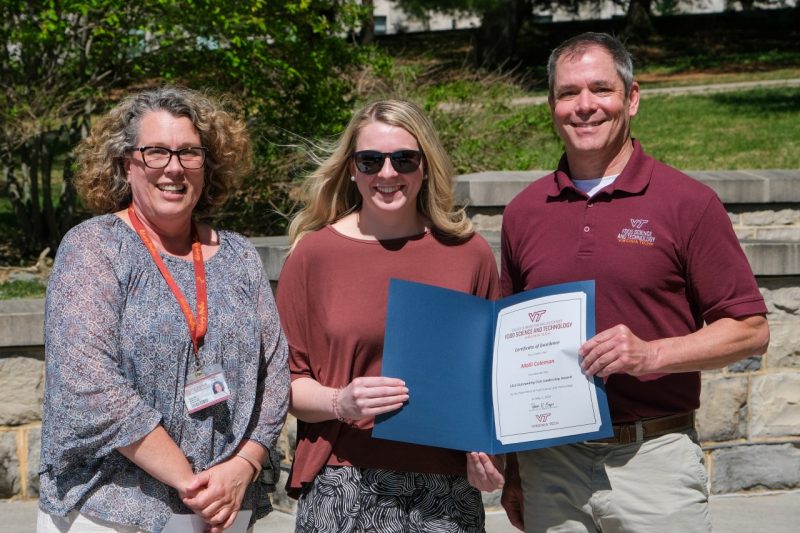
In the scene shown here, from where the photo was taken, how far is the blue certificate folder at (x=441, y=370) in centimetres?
293

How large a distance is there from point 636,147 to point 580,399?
31.8 inches

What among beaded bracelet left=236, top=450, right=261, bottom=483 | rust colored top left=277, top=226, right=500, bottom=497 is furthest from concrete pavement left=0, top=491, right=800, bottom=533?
beaded bracelet left=236, top=450, right=261, bottom=483

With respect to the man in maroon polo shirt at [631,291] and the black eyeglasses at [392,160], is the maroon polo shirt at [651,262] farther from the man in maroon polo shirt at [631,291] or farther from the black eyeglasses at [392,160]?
the black eyeglasses at [392,160]

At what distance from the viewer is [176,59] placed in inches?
352

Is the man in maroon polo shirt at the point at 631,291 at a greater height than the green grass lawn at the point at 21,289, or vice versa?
the man in maroon polo shirt at the point at 631,291

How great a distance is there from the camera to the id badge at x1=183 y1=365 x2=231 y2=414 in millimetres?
2805

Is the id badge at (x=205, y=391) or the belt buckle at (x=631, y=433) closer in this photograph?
the id badge at (x=205, y=391)

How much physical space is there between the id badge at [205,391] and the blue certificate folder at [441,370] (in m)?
0.44

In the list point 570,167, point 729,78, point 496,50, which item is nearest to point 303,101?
point 570,167

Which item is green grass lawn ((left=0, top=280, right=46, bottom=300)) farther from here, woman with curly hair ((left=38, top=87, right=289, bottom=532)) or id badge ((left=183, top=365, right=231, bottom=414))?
id badge ((left=183, top=365, right=231, bottom=414))

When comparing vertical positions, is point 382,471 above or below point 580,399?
below

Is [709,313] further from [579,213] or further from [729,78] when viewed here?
[729,78]

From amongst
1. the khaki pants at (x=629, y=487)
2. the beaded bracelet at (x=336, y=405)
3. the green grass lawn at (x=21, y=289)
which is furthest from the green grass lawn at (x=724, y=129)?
the beaded bracelet at (x=336, y=405)

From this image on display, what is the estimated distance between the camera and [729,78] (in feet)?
71.7
